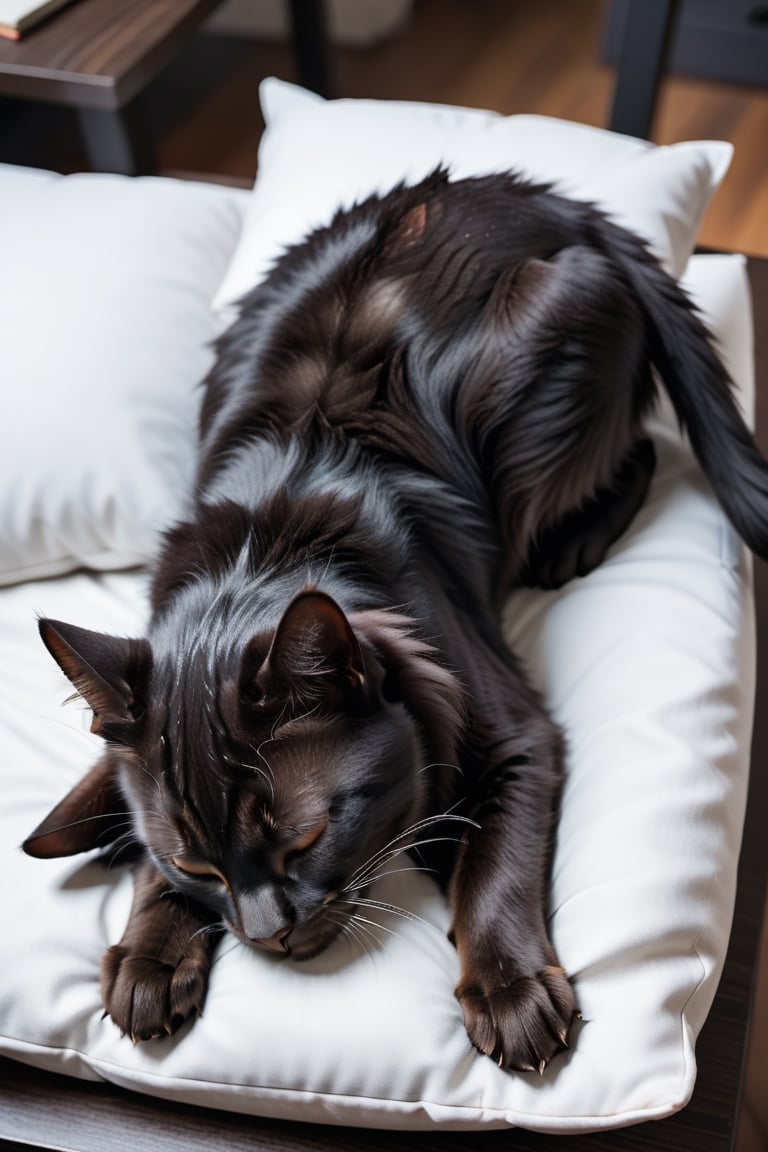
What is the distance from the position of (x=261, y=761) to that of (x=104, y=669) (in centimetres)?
18

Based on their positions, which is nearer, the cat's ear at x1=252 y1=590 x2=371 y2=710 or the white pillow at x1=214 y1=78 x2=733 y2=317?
the cat's ear at x1=252 y1=590 x2=371 y2=710

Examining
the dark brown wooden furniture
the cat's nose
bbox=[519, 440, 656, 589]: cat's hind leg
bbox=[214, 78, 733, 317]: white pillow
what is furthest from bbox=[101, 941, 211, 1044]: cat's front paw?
the dark brown wooden furniture

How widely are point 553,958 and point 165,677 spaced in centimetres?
51

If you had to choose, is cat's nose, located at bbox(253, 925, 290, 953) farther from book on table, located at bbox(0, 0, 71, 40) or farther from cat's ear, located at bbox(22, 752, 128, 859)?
book on table, located at bbox(0, 0, 71, 40)

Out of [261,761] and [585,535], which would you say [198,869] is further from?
[585,535]

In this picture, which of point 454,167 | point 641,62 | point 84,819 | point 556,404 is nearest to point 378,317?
point 556,404

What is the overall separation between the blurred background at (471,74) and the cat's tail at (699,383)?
176 cm

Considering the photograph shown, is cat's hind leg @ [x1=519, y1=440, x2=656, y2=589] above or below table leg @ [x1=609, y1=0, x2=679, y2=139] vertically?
below

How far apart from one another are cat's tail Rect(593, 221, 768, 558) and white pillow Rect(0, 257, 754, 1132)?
0.15 meters

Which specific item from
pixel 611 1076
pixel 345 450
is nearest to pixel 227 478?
pixel 345 450

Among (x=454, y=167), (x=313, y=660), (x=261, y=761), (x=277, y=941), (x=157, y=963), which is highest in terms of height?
(x=454, y=167)

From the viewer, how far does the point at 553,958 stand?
1.17 meters

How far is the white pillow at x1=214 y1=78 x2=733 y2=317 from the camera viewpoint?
181 cm

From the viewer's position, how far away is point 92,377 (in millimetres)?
1580
